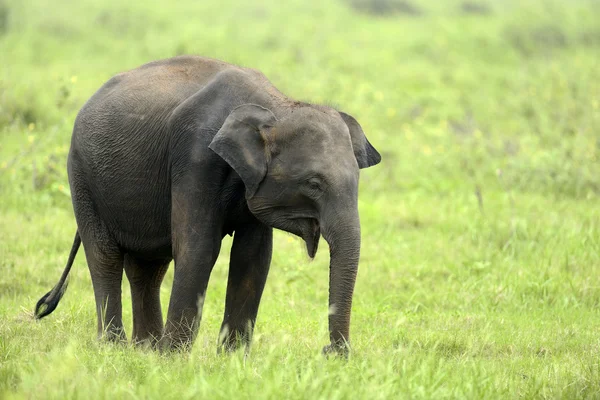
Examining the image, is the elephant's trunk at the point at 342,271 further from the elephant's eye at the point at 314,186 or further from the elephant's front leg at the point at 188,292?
the elephant's front leg at the point at 188,292

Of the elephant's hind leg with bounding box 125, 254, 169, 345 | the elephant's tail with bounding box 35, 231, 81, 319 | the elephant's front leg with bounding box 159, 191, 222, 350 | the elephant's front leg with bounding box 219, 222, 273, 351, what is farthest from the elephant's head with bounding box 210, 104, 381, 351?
the elephant's tail with bounding box 35, 231, 81, 319

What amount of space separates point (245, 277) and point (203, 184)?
692 mm

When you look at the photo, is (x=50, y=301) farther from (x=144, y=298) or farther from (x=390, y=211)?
(x=390, y=211)

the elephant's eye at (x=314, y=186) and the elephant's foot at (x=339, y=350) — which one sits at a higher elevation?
the elephant's eye at (x=314, y=186)

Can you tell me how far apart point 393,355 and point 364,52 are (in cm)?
1461

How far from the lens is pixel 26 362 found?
14.8ft

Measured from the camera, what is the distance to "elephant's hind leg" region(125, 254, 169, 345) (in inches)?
241

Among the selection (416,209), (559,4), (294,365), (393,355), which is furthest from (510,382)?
(559,4)

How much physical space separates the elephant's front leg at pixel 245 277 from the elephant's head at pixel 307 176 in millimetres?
450

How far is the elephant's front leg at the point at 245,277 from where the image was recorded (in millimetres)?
5406

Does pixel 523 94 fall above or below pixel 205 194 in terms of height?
below

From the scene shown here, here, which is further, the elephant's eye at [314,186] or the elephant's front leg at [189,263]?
the elephant's front leg at [189,263]

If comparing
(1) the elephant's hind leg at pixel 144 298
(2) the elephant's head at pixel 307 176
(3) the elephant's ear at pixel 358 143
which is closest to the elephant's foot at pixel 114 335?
(1) the elephant's hind leg at pixel 144 298

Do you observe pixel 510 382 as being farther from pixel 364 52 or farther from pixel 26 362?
pixel 364 52
